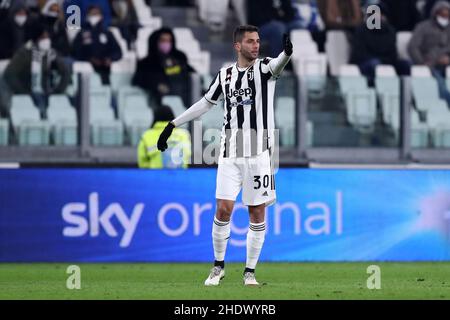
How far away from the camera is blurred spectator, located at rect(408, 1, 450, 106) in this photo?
68.3 feet

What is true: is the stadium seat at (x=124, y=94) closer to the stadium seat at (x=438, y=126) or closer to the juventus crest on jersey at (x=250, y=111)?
the stadium seat at (x=438, y=126)

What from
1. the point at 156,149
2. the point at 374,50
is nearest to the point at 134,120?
the point at 156,149

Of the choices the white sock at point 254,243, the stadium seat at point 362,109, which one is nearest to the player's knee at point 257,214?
the white sock at point 254,243

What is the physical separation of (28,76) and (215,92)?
6.42 metres

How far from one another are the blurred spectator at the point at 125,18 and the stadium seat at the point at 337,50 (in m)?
2.95

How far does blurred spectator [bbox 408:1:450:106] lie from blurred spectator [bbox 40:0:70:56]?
5316mm

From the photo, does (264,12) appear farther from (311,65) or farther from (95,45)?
(95,45)

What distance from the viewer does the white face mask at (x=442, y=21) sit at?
69.6 ft

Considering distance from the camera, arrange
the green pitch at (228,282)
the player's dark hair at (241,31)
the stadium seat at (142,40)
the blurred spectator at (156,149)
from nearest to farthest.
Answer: the green pitch at (228,282) < the player's dark hair at (241,31) < the blurred spectator at (156,149) < the stadium seat at (142,40)

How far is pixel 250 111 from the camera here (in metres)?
11.8

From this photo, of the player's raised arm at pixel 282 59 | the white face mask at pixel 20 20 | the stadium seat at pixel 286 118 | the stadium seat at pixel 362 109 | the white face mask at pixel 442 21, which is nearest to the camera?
the player's raised arm at pixel 282 59

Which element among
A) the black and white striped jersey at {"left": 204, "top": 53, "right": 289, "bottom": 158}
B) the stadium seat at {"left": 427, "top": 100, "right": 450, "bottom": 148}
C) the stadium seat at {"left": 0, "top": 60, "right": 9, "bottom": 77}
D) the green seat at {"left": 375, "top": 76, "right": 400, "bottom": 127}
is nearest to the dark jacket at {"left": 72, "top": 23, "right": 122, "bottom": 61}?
the stadium seat at {"left": 0, "top": 60, "right": 9, "bottom": 77}

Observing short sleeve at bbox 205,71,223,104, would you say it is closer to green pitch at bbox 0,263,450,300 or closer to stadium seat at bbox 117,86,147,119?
green pitch at bbox 0,263,450,300

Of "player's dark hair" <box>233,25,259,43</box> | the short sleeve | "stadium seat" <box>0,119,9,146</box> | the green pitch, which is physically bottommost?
the green pitch
